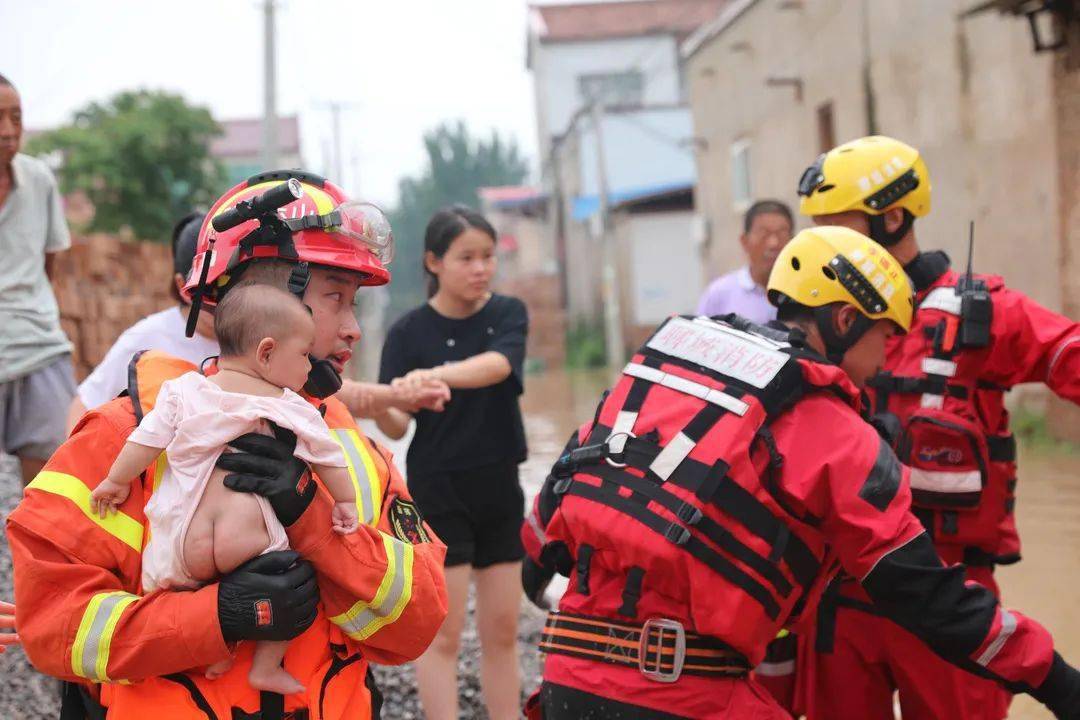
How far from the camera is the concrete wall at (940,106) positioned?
419 inches

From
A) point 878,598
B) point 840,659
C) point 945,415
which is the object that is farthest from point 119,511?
point 945,415

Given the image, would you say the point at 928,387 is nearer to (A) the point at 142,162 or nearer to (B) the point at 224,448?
(B) the point at 224,448

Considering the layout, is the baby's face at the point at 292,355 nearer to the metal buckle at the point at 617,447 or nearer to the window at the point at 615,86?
the metal buckle at the point at 617,447

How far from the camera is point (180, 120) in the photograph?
24.7 m

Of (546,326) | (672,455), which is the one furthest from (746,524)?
(546,326)

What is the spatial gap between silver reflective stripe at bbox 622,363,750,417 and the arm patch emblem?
23.8 inches

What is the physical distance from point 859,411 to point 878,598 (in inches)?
17.6

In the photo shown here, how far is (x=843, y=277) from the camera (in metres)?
3.03

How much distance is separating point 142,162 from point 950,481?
23357 mm

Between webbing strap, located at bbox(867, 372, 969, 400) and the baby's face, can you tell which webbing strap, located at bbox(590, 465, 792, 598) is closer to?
the baby's face

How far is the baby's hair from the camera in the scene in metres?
2.20

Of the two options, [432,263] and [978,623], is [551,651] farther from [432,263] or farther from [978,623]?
[432,263]

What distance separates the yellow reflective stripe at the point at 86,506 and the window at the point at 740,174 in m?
17.7

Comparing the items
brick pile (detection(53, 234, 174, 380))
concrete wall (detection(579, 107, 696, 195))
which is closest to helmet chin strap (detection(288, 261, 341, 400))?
Answer: brick pile (detection(53, 234, 174, 380))
